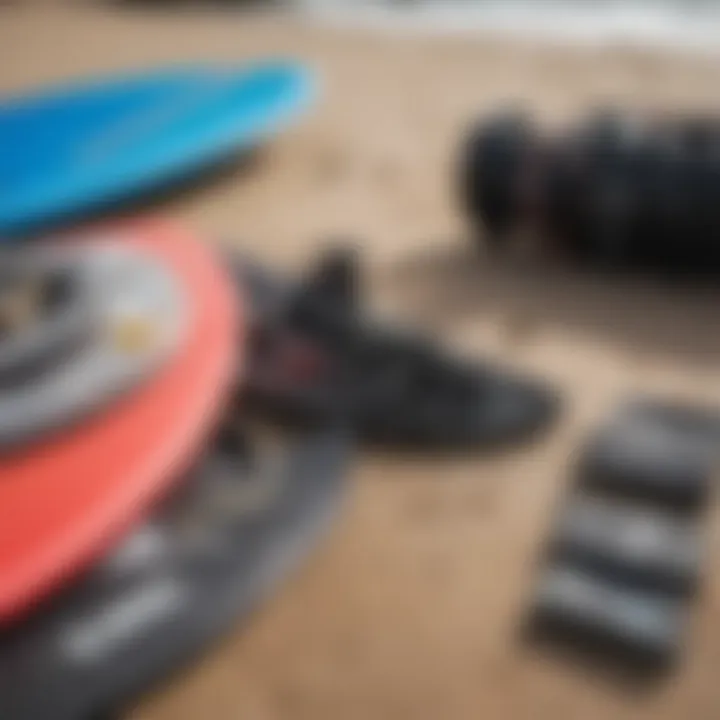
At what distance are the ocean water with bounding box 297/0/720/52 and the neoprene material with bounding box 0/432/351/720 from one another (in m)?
0.75

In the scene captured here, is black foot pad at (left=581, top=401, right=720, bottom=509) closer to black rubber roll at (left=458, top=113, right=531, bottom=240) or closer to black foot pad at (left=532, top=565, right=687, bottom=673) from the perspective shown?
black foot pad at (left=532, top=565, right=687, bottom=673)

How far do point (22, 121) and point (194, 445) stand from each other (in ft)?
1.55

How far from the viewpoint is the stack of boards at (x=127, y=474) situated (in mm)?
476

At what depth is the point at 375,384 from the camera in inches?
24.5

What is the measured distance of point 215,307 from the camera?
663 millimetres

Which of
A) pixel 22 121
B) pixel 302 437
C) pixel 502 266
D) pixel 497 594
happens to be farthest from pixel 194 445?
pixel 22 121

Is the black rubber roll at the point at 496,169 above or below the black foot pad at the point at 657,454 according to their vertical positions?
above

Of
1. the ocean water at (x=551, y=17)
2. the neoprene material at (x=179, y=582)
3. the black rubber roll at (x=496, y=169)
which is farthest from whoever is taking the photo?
the ocean water at (x=551, y=17)

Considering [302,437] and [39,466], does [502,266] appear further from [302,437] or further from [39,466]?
[39,466]

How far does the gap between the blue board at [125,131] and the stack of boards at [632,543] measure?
430 mm

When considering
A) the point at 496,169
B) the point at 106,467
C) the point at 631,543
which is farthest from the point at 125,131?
the point at 631,543

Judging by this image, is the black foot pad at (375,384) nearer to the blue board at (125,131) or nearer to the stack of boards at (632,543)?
the stack of boards at (632,543)

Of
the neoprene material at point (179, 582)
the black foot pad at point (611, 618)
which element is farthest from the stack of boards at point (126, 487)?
the black foot pad at point (611, 618)

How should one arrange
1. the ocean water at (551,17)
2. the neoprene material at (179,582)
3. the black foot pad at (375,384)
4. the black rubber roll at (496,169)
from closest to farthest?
the neoprene material at (179,582) < the black foot pad at (375,384) < the black rubber roll at (496,169) < the ocean water at (551,17)
